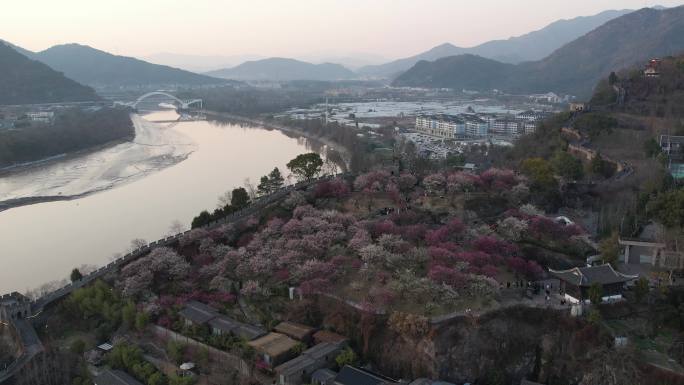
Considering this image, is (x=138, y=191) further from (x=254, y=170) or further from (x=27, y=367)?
(x=27, y=367)

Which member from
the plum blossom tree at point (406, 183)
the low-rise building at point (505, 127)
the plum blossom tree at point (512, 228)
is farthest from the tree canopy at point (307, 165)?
the low-rise building at point (505, 127)

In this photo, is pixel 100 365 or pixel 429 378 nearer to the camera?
pixel 429 378

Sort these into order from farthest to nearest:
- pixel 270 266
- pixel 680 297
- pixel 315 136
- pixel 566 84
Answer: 1. pixel 566 84
2. pixel 315 136
3. pixel 270 266
4. pixel 680 297

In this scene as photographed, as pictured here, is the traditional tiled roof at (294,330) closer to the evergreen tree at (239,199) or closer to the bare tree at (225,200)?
the evergreen tree at (239,199)

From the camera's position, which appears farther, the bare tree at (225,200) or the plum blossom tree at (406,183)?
the bare tree at (225,200)

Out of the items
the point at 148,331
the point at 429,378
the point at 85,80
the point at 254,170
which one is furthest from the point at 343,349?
the point at 85,80

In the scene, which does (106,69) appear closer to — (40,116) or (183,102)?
(183,102)

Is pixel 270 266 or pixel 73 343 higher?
pixel 270 266

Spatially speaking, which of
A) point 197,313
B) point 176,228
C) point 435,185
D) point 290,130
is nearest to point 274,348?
point 197,313
